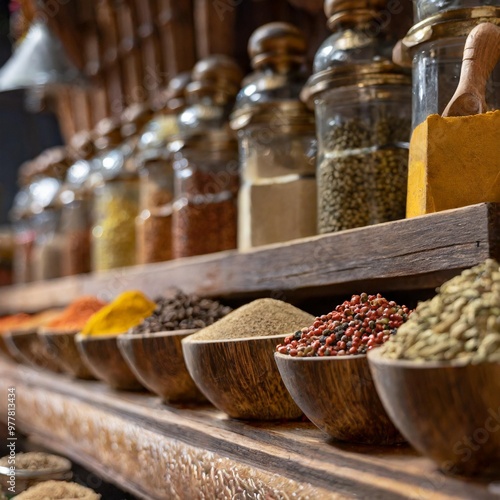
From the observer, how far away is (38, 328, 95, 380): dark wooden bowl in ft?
6.22

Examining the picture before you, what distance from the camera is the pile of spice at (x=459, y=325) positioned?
2.25 feet

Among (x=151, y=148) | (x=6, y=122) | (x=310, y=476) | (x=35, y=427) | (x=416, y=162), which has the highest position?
(x=6, y=122)

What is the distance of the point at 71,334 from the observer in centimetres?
188

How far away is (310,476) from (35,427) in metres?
1.32

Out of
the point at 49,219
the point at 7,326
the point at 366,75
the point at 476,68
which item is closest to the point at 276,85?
the point at 366,75

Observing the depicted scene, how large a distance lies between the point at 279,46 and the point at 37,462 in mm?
932

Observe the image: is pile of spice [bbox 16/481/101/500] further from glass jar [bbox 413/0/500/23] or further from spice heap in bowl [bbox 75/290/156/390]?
glass jar [bbox 413/0/500/23]

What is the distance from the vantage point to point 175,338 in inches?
52.6

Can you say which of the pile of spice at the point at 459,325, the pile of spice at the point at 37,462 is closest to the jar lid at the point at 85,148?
the pile of spice at the point at 37,462

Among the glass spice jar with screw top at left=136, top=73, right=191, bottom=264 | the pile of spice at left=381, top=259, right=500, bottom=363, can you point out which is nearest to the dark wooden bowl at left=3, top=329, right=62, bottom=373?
the glass spice jar with screw top at left=136, top=73, right=191, bottom=264

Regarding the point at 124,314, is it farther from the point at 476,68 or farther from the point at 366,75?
the point at 476,68

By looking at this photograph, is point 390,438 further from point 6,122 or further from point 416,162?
point 6,122

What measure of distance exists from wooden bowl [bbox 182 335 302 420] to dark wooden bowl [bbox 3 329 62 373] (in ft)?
3.76

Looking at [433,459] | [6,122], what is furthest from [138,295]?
[6,122]
